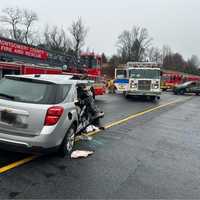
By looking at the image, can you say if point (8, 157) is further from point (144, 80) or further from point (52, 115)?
point (144, 80)

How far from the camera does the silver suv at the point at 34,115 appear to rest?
5.01 metres

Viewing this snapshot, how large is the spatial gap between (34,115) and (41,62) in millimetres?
11050

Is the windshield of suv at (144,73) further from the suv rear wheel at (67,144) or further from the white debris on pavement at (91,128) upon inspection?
the suv rear wheel at (67,144)

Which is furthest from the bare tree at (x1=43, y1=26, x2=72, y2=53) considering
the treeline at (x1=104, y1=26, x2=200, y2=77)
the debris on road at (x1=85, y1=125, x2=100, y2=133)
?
the debris on road at (x1=85, y1=125, x2=100, y2=133)

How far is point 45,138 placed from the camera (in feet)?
16.5

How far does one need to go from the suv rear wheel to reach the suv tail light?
0.65 metres

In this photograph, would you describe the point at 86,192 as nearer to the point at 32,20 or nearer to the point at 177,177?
the point at 177,177

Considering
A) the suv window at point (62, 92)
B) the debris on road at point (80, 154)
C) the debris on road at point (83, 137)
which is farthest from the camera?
the debris on road at point (83, 137)

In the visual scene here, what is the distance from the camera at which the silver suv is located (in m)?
5.01

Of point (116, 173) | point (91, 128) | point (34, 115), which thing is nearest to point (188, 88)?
point (91, 128)

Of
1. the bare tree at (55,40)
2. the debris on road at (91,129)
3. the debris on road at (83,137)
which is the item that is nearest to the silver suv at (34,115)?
the debris on road at (83,137)

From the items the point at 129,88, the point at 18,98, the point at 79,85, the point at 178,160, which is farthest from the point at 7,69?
the point at 129,88

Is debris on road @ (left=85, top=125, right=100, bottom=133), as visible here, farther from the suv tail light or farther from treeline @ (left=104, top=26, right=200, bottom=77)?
treeline @ (left=104, top=26, right=200, bottom=77)

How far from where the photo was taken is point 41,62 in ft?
51.2
